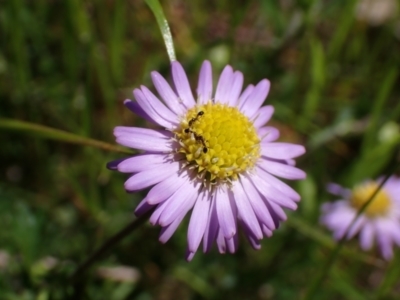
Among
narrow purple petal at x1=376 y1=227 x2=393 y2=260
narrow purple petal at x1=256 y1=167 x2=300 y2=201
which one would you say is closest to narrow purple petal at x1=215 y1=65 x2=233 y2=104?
narrow purple petal at x1=256 y1=167 x2=300 y2=201

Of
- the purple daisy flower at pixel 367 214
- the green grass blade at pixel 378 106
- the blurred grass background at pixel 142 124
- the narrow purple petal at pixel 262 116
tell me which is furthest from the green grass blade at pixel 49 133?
the green grass blade at pixel 378 106

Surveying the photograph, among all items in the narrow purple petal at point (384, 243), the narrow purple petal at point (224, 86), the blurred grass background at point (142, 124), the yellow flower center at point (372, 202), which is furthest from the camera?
the yellow flower center at point (372, 202)

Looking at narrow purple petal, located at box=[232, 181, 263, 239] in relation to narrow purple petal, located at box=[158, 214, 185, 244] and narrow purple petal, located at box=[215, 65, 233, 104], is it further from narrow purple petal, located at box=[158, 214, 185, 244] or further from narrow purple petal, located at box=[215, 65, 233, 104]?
narrow purple petal, located at box=[215, 65, 233, 104]

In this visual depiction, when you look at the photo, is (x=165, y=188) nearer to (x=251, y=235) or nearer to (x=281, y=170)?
(x=251, y=235)

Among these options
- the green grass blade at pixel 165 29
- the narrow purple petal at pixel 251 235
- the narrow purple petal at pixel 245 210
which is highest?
the green grass blade at pixel 165 29

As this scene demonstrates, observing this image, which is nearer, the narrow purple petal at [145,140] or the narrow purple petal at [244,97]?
the narrow purple petal at [145,140]

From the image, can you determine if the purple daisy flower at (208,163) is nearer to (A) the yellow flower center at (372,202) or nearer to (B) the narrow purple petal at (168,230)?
(B) the narrow purple petal at (168,230)
